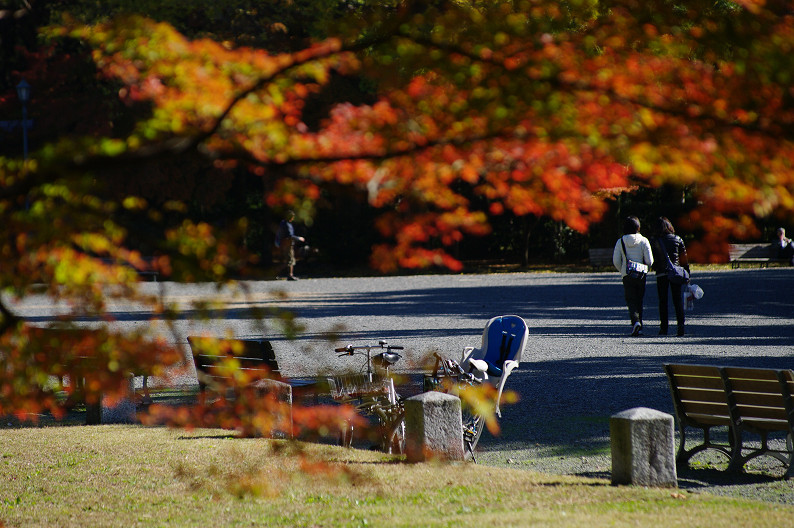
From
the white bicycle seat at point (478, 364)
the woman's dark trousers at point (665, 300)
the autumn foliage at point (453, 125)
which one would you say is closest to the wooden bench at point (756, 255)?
the woman's dark trousers at point (665, 300)

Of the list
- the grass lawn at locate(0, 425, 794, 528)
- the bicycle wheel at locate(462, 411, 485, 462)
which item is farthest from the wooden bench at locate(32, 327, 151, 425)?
the bicycle wheel at locate(462, 411, 485, 462)

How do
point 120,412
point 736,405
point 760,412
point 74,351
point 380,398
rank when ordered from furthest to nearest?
point 120,412 → point 380,398 → point 736,405 → point 760,412 → point 74,351

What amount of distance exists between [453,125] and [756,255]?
3350 centimetres

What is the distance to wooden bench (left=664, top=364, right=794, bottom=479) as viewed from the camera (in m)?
7.25

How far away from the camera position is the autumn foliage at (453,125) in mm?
3160

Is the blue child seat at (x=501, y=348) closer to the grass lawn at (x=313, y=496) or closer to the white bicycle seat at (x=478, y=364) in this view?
the white bicycle seat at (x=478, y=364)

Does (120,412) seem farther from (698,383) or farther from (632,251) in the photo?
(632,251)

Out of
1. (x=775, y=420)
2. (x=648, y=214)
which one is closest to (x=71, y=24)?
(x=775, y=420)

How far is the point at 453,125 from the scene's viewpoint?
3.29m

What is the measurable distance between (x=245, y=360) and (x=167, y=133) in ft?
16.3

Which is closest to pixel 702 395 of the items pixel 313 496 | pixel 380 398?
pixel 380 398

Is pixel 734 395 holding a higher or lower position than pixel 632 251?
lower

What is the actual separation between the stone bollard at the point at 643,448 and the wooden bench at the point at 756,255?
2800cm

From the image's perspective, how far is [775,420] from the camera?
7340mm
